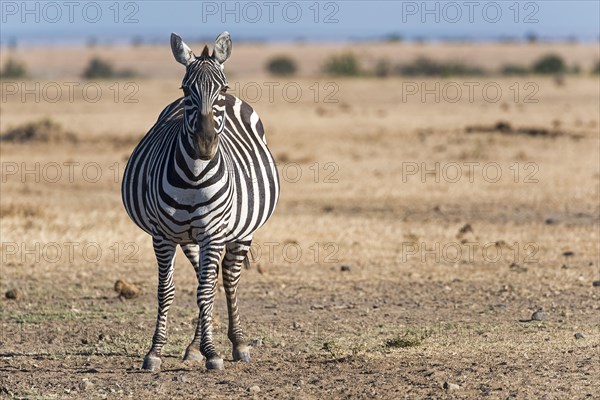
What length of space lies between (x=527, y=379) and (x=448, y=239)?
699cm

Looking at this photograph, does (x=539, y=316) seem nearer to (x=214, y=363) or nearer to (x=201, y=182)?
(x=214, y=363)

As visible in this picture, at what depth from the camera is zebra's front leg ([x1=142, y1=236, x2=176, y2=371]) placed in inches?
308

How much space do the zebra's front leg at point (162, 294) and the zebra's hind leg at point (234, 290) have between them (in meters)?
0.49

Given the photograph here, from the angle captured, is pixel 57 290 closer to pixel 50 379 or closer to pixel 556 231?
pixel 50 379

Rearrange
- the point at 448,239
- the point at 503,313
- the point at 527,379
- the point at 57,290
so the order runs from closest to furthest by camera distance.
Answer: the point at 527,379, the point at 503,313, the point at 57,290, the point at 448,239

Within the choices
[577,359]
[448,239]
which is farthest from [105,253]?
[577,359]

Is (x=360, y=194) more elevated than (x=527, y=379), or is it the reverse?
(x=360, y=194)

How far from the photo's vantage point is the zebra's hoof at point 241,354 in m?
8.16

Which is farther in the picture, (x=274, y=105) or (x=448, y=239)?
(x=274, y=105)

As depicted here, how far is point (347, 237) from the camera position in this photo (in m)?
14.2

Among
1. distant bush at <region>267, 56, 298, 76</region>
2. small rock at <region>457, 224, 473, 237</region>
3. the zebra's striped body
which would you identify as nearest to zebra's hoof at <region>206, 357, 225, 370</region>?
the zebra's striped body

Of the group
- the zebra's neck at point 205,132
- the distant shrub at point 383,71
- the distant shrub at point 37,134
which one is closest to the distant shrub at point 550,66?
the distant shrub at point 383,71

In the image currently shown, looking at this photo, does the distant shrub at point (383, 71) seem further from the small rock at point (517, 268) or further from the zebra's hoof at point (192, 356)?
the zebra's hoof at point (192, 356)

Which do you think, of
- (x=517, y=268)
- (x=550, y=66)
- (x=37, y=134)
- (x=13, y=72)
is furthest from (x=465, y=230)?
(x=550, y=66)
